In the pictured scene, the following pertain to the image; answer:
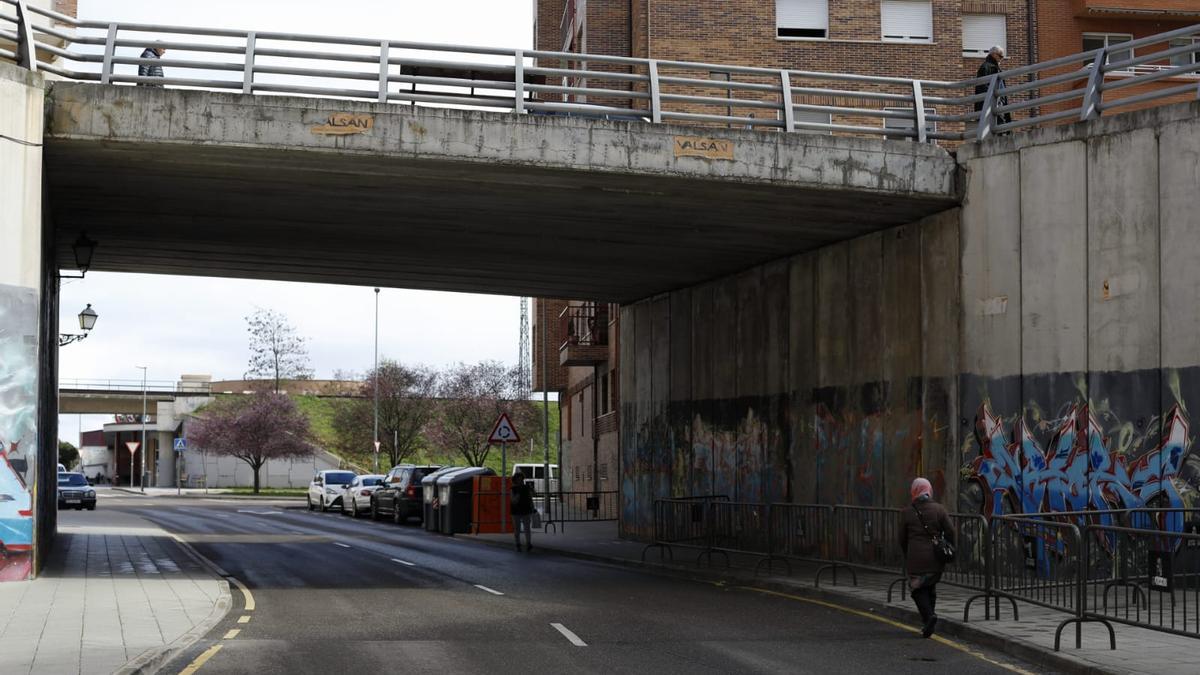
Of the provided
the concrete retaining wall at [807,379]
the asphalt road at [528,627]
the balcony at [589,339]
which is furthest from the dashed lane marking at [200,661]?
the balcony at [589,339]

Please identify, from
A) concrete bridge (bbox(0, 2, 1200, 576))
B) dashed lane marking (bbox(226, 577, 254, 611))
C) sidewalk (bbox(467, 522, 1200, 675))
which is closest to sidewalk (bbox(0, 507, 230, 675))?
dashed lane marking (bbox(226, 577, 254, 611))

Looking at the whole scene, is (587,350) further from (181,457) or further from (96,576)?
(181,457)

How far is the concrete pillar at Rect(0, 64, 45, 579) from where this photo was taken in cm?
1644

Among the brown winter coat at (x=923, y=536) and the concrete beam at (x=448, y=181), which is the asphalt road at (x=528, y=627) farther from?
the concrete beam at (x=448, y=181)

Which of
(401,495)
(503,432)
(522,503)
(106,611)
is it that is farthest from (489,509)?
(106,611)

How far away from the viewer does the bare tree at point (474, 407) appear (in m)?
73.6

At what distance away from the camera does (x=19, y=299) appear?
16609 mm

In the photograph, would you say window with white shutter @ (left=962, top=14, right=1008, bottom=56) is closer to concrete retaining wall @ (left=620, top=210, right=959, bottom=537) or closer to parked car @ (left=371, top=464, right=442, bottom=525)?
concrete retaining wall @ (left=620, top=210, right=959, bottom=537)

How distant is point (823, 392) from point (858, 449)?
4.69 feet

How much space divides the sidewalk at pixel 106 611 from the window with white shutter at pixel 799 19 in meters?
19.8

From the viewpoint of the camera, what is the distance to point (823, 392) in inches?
876

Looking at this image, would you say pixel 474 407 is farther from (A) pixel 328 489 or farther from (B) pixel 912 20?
(B) pixel 912 20

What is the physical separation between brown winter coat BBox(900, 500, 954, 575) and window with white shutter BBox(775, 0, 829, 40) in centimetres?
2339

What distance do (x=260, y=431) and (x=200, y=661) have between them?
62.3m
